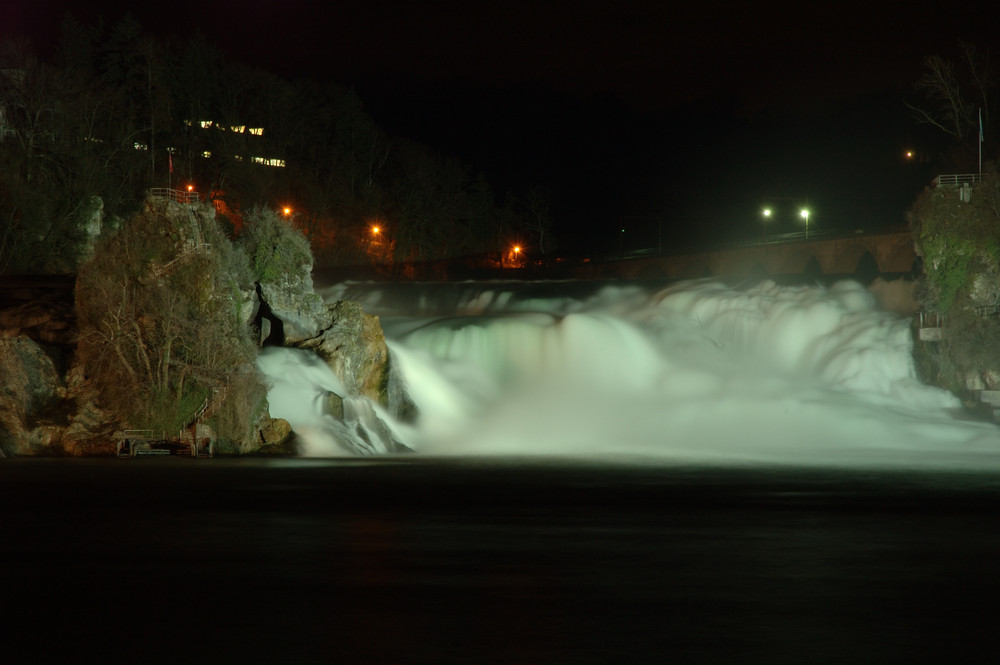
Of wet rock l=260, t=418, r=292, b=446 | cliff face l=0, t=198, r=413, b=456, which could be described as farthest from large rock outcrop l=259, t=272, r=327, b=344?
wet rock l=260, t=418, r=292, b=446

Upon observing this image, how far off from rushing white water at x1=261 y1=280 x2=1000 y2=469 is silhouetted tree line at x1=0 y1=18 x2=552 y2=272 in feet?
63.2

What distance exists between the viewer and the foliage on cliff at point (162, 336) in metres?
34.0

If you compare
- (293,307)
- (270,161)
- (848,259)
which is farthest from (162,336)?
(270,161)

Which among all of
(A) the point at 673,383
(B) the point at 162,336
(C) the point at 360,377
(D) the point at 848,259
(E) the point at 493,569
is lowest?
(E) the point at 493,569

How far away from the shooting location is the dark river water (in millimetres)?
11820

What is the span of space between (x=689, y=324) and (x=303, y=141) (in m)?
50.0

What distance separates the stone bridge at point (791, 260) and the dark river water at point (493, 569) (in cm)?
4040

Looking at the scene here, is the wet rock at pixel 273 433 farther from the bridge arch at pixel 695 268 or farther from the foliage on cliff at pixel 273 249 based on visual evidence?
the bridge arch at pixel 695 268

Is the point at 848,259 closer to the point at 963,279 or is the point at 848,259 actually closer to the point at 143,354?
the point at 963,279

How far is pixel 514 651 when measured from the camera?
1146 centimetres

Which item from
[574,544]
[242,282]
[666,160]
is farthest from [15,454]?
[666,160]

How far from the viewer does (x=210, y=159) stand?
272 ft

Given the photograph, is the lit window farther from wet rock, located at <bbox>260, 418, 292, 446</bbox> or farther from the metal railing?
wet rock, located at <bbox>260, 418, 292, 446</bbox>

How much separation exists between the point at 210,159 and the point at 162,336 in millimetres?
51312
